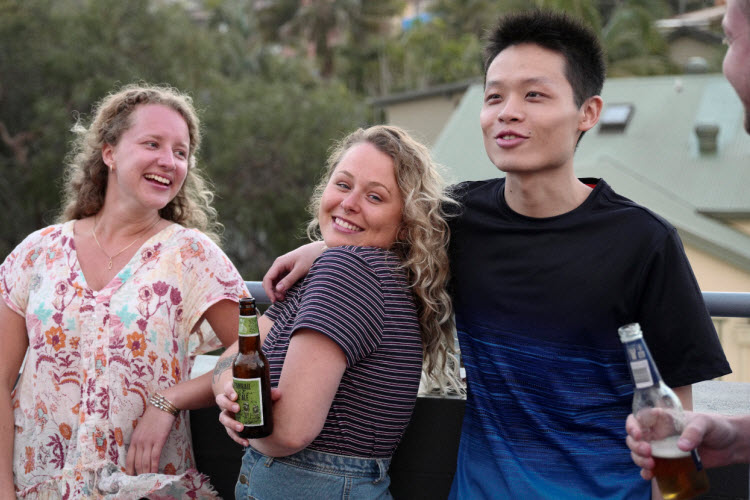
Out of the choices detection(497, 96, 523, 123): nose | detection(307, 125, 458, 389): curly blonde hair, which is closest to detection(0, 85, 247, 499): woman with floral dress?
detection(307, 125, 458, 389): curly blonde hair

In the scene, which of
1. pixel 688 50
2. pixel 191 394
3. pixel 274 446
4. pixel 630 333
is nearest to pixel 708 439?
pixel 630 333

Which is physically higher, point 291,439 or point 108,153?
point 108,153

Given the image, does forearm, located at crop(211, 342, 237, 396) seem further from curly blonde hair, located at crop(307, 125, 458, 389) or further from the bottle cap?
the bottle cap

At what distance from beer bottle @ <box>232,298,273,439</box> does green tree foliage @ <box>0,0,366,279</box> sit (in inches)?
806

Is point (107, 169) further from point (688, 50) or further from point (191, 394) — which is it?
point (688, 50)

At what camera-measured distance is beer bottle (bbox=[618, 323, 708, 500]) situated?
6.20 feet

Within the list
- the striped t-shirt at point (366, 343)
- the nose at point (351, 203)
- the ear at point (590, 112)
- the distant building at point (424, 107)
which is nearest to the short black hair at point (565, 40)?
the ear at point (590, 112)

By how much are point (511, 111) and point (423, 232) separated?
44 centimetres

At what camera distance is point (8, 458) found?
9.74 feet

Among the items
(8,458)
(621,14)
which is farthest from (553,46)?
(621,14)

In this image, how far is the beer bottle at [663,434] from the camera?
74.4 inches

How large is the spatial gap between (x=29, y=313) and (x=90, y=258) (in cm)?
29

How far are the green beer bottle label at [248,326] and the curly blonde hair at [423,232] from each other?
1.50ft

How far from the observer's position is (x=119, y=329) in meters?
2.93
